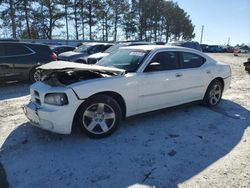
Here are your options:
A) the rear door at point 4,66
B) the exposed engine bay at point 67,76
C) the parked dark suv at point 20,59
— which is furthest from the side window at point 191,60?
the rear door at point 4,66

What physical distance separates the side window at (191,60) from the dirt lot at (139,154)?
1133 mm

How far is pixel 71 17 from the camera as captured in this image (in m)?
41.8

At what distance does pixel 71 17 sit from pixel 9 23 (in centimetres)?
1034

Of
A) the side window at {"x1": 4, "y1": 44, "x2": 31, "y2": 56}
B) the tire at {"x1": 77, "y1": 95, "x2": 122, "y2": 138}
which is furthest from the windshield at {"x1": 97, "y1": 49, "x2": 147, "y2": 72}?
the side window at {"x1": 4, "y1": 44, "x2": 31, "y2": 56}

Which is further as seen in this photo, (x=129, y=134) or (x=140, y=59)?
(x=140, y=59)

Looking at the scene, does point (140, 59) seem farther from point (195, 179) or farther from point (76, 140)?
point (195, 179)

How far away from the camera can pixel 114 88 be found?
447 centimetres

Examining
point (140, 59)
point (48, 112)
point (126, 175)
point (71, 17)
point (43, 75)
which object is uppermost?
point (71, 17)

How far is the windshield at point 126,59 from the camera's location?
506 cm

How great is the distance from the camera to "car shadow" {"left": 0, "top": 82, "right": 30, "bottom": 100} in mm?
7816

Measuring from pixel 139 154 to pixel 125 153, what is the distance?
214 mm

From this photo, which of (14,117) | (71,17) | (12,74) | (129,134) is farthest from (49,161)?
(71,17)

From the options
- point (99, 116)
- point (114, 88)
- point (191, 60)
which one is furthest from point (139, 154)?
point (191, 60)

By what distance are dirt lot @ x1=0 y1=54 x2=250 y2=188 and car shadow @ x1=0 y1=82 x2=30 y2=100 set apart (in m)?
2.11
